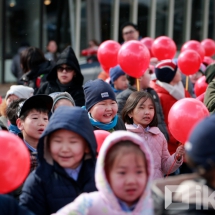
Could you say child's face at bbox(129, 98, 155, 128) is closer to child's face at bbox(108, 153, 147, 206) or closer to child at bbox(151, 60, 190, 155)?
child at bbox(151, 60, 190, 155)

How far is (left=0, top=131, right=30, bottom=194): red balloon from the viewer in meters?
3.52

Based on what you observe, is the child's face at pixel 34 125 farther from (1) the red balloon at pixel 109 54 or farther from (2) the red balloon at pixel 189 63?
(1) the red balloon at pixel 109 54

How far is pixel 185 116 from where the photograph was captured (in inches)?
203

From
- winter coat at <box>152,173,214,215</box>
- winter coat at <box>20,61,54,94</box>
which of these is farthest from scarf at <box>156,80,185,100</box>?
winter coat at <box>152,173,214,215</box>

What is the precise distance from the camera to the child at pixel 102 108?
224 inches

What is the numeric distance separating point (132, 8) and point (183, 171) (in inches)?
499

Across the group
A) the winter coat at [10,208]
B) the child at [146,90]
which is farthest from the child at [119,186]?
the child at [146,90]

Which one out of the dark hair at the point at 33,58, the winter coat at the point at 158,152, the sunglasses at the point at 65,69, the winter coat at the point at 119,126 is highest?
the dark hair at the point at 33,58

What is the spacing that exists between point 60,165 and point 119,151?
606 millimetres

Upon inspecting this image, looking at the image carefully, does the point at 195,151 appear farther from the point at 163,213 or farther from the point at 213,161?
the point at 163,213

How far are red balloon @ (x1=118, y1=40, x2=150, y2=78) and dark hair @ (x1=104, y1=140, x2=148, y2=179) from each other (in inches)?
167

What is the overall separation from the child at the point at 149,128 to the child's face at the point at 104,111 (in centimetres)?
17

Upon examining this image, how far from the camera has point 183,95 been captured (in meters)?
7.64

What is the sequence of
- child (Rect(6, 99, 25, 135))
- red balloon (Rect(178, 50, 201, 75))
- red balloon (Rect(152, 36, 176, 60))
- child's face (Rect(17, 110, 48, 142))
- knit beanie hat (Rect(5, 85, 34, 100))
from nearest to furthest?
child's face (Rect(17, 110, 48, 142)), child (Rect(6, 99, 25, 135)), knit beanie hat (Rect(5, 85, 34, 100)), red balloon (Rect(178, 50, 201, 75)), red balloon (Rect(152, 36, 176, 60))
